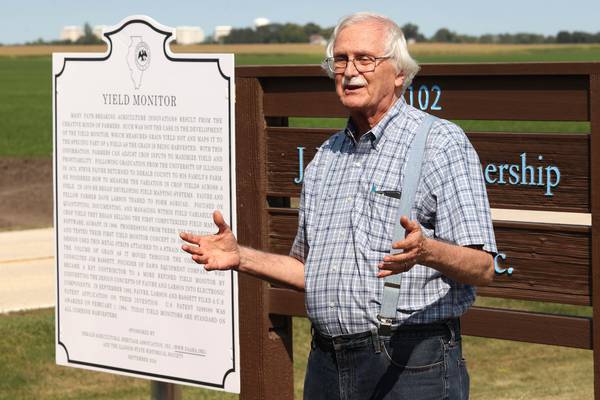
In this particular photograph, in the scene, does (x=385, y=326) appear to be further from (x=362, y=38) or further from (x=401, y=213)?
(x=362, y=38)

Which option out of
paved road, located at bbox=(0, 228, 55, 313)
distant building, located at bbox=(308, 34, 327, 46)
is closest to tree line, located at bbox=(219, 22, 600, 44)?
distant building, located at bbox=(308, 34, 327, 46)

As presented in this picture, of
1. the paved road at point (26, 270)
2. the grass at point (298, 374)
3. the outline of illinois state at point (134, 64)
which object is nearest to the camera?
the outline of illinois state at point (134, 64)

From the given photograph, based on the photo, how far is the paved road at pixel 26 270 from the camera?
992 cm

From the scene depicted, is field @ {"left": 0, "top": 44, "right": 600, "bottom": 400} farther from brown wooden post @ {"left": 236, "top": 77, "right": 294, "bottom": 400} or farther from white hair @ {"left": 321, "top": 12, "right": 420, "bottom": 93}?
white hair @ {"left": 321, "top": 12, "right": 420, "bottom": 93}

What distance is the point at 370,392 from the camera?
11.5 ft

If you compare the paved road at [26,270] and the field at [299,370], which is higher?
the paved road at [26,270]

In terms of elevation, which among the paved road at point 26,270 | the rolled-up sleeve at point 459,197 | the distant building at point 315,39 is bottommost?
the paved road at point 26,270

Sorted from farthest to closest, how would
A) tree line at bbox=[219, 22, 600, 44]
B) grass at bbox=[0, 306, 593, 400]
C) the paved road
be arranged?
tree line at bbox=[219, 22, 600, 44], the paved road, grass at bbox=[0, 306, 593, 400]

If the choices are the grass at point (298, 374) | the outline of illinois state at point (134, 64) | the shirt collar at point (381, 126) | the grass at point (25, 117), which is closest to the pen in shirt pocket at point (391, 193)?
the shirt collar at point (381, 126)

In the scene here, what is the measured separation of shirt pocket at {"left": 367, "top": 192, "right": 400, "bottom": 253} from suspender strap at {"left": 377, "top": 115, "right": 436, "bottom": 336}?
33mm

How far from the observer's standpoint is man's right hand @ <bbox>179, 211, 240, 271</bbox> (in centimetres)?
350

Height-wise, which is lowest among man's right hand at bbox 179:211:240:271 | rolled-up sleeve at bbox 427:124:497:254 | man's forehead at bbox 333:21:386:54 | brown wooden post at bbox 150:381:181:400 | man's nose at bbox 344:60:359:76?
brown wooden post at bbox 150:381:181:400

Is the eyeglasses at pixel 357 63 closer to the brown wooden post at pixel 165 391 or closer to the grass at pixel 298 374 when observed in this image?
the brown wooden post at pixel 165 391

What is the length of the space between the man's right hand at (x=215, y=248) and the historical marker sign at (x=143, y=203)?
4.52 feet
